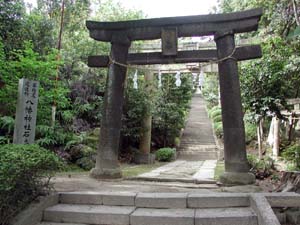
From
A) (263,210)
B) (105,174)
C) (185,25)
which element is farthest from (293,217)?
(185,25)

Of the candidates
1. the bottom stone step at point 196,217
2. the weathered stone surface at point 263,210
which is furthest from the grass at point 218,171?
the bottom stone step at point 196,217

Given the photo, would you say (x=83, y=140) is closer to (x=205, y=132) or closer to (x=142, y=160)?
(x=142, y=160)

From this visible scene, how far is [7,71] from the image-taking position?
302 inches

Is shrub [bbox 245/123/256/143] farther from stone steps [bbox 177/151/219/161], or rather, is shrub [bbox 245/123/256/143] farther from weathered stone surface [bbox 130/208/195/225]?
weathered stone surface [bbox 130/208/195/225]

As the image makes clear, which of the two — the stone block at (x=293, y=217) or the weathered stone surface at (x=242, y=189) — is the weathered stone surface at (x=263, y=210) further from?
the weathered stone surface at (x=242, y=189)

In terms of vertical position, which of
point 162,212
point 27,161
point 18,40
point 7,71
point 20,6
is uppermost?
point 20,6

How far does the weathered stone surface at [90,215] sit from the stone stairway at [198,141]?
37.0ft

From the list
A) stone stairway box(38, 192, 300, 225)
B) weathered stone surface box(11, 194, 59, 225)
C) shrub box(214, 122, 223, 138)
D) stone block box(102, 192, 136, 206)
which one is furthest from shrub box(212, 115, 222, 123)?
weathered stone surface box(11, 194, 59, 225)

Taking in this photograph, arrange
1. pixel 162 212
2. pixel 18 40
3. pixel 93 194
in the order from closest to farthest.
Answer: pixel 162 212, pixel 93 194, pixel 18 40

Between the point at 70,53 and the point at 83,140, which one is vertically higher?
the point at 70,53

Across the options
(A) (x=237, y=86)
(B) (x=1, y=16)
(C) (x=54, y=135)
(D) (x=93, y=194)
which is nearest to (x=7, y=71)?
(C) (x=54, y=135)

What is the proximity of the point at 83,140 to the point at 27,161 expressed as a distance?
699 cm

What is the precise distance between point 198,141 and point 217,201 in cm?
1452

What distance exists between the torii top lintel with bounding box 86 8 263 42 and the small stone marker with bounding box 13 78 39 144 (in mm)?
2168
